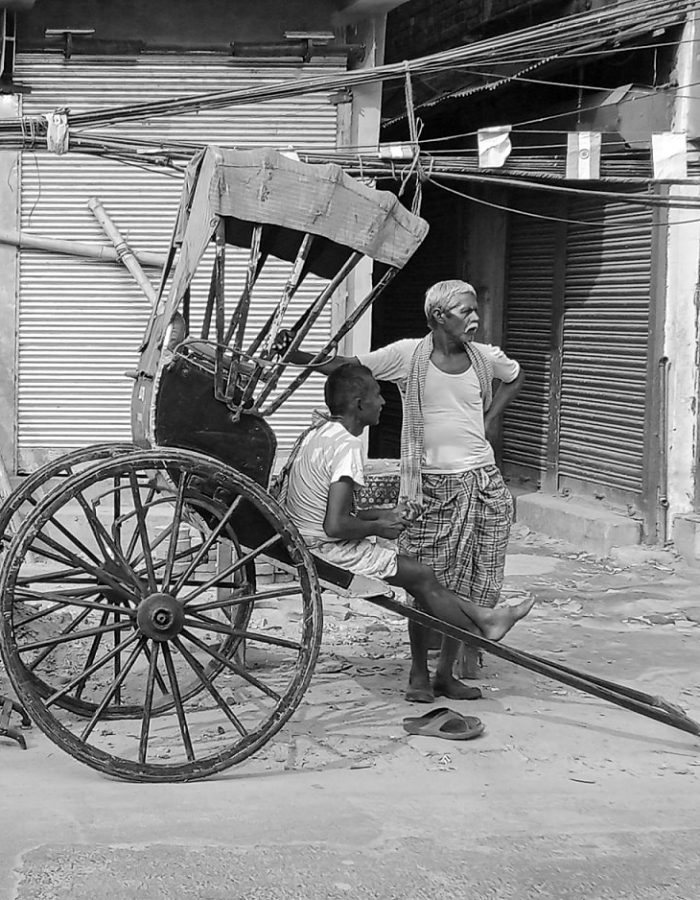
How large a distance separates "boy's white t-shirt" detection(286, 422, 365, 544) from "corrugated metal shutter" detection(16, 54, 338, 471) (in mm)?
3645

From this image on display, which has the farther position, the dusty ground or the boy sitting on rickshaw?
the boy sitting on rickshaw

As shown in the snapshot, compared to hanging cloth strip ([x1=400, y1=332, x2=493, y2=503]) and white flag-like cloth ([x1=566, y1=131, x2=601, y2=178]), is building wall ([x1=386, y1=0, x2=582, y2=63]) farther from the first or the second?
hanging cloth strip ([x1=400, y1=332, x2=493, y2=503])

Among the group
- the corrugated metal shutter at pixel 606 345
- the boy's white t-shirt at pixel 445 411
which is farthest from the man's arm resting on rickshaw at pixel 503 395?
the corrugated metal shutter at pixel 606 345

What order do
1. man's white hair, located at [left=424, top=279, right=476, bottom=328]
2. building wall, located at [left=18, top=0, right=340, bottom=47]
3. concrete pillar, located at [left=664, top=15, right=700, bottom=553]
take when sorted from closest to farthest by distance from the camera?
man's white hair, located at [left=424, top=279, right=476, bottom=328], building wall, located at [left=18, top=0, right=340, bottom=47], concrete pillar, located at [left=664, top=15, right=700, bottom=553]

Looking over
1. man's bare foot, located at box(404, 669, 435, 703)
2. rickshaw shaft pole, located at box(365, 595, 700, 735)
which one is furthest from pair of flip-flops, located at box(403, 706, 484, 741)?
rickshaw shaft pole, located at box(365, 595, 700, 735)

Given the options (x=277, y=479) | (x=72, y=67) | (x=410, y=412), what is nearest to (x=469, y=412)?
(x=410, y=412)

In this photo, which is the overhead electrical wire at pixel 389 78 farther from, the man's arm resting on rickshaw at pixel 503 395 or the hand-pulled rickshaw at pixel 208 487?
the hand-pulled rickshaw at pixel 208 487

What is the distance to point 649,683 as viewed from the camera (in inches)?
238

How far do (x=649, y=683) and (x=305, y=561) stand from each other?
2.40m

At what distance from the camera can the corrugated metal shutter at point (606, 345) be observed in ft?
30.1

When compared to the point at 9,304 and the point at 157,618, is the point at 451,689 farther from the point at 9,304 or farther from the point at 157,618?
the point at 9,304

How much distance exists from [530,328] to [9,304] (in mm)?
4324

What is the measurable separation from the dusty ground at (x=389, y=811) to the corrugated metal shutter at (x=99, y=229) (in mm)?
3200

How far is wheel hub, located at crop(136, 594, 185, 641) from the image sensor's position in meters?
4.29
